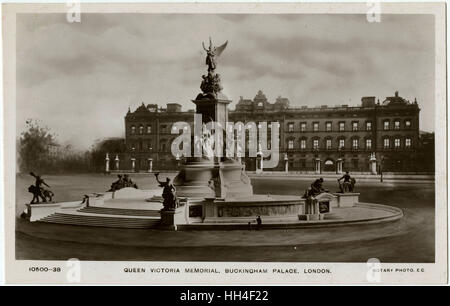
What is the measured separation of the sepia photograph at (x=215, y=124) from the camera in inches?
496

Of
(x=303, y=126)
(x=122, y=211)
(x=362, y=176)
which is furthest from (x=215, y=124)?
(x=303, y=126)

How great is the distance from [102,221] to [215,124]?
17.0 feet

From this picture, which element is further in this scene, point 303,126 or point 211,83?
point 303,126

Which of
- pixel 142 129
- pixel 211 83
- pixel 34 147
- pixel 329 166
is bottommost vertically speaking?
pixel 329 166

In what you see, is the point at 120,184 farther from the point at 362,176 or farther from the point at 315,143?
the point at 315,143

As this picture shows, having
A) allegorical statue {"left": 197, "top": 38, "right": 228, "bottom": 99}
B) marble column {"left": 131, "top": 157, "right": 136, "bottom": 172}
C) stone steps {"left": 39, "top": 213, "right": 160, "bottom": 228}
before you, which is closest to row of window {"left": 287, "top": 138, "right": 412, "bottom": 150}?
allegorical statue {"left": 197, "top": 38, "right": 228, "bottom": 99}

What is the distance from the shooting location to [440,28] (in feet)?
42.7

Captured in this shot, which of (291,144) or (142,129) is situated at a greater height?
(142,129)

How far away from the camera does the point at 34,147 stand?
50.0ft

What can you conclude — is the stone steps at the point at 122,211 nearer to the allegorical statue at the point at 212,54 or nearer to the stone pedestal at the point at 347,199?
the allegorical statue at the point at 212,54

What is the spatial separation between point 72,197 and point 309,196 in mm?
8311

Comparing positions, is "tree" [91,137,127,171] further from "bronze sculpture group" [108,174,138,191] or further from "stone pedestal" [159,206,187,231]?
"stone pedestal" [159,206,187,231]

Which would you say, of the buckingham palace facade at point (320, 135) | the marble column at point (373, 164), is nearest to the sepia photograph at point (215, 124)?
the buckingham palace facade at point (320, 135)

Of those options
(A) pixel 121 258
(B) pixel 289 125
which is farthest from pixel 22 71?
(B) pixel 289 125
